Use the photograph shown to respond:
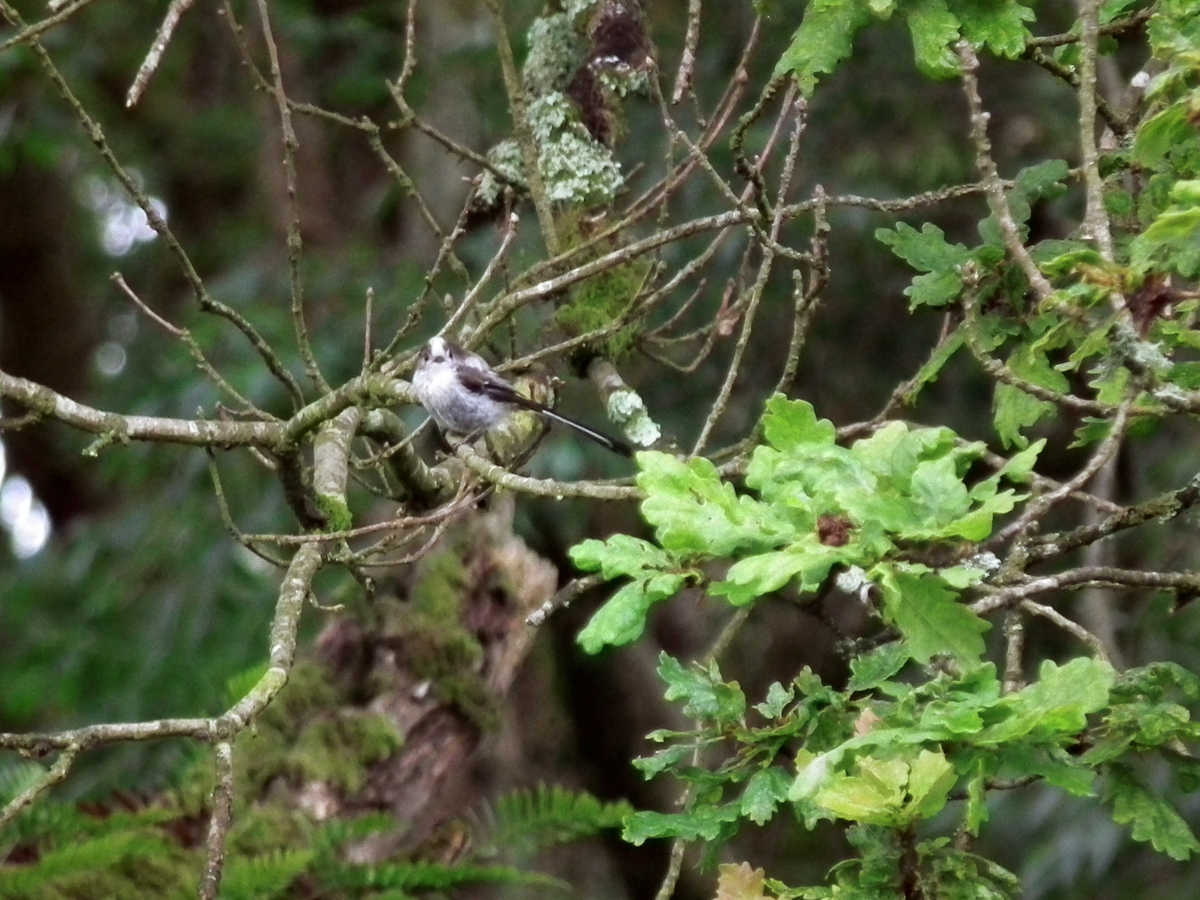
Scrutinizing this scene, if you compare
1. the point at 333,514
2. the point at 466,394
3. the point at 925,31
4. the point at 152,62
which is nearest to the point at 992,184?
the point at 925,31

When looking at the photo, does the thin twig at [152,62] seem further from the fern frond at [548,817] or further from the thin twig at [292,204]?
the fern frond at [548,817]

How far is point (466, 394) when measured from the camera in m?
3.91

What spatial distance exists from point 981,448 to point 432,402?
1864 mm

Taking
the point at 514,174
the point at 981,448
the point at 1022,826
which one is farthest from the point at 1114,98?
the point at 981,448

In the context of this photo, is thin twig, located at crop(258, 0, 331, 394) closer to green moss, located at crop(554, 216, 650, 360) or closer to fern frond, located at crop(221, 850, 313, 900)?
green moss, located at crop(554, 216, 650, 360)

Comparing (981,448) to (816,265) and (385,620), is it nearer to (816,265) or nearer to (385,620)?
(816,265)

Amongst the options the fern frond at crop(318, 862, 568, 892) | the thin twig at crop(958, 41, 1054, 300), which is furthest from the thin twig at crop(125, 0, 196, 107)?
the fern frond at crop(318, 862, 568, 892)

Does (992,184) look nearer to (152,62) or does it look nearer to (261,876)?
(152,62)

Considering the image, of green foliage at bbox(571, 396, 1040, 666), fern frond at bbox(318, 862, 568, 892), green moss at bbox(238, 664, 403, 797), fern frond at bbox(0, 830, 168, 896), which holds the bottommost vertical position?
fern frond at bbox(318, 862, 568, 892)

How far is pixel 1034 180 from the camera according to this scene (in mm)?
2621

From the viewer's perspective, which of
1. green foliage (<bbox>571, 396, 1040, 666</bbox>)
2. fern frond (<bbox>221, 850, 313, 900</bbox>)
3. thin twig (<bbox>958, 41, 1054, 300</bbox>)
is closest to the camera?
green foliage (<bbox>571, 396, 1040, 666</bbox>)

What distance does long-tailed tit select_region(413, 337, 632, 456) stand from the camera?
3590 mm

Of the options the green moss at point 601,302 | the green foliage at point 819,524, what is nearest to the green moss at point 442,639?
the green moss at point 601,302

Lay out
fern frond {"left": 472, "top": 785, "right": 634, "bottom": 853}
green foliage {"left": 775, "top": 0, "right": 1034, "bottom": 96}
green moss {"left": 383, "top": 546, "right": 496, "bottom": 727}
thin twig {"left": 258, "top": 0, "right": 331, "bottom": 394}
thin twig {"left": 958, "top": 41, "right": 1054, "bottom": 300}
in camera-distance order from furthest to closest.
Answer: green moss {"left": 383, "top": 546, "right": 496, "bottom": 727}, fern frond {"left": 472, "top": 785, "right": 634, "bottom": 853}, thin twig {"left": 258, "top": 0, "right": 331, "bottom": 394}, green foliage {"left": 775, "top": 0, "right": 1034, "bottom": 96}, thin twig {"left": 958, "top": 41, "right": 1054, "bottom": 300}
